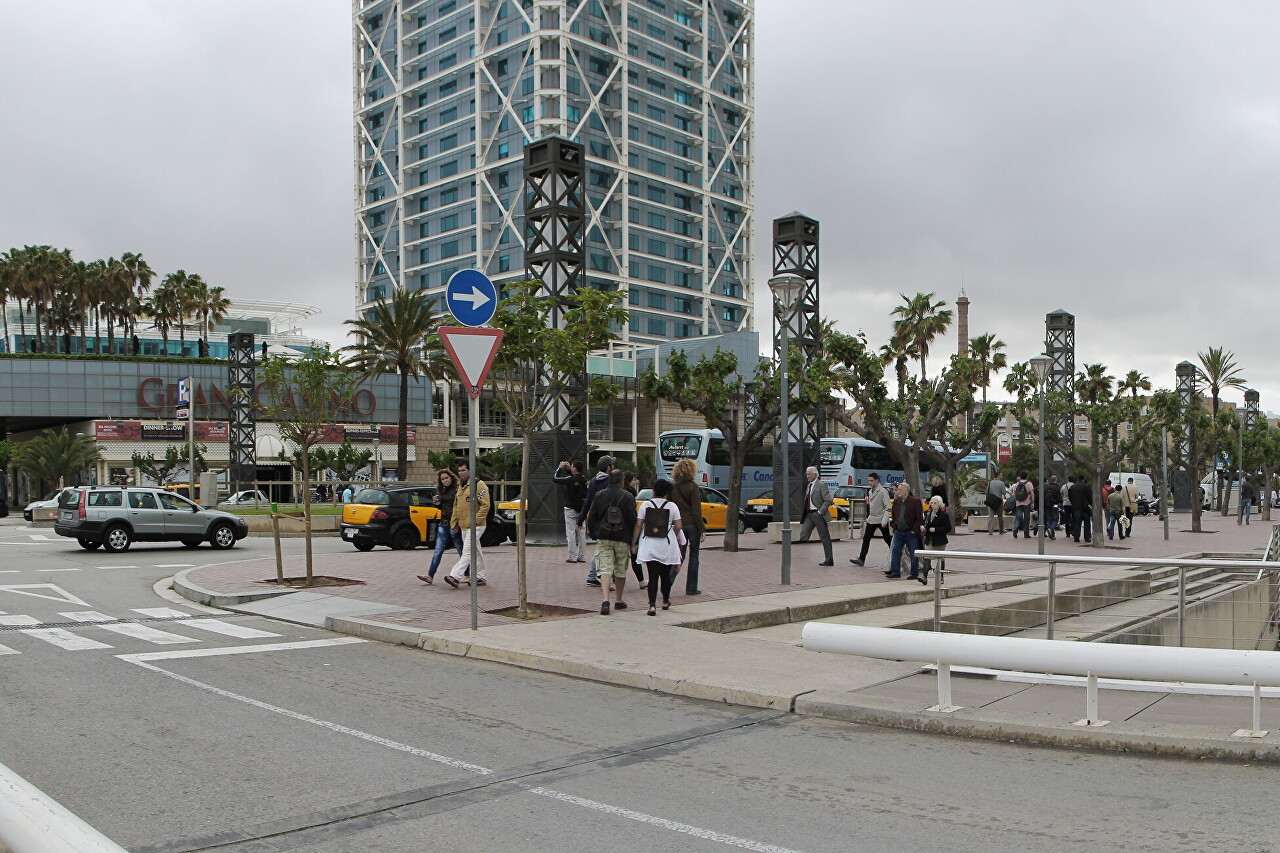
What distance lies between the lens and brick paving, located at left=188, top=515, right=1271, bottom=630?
13.0 metres

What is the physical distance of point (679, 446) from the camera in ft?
143

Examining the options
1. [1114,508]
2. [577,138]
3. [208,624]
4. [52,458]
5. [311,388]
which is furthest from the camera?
[577,138]

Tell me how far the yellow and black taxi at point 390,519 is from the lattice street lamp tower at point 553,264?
243cm

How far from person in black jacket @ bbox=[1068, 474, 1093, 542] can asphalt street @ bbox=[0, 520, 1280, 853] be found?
2234cm

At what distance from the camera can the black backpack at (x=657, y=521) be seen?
1211cm

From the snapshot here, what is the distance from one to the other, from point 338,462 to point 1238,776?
51.6m

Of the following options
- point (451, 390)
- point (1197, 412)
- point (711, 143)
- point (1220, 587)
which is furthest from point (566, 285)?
point (711, 143)

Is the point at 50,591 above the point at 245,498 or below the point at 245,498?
above

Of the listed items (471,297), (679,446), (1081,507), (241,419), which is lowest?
(1081,507)

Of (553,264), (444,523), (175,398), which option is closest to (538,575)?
(444,523)

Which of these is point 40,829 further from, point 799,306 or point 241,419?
point 241,419

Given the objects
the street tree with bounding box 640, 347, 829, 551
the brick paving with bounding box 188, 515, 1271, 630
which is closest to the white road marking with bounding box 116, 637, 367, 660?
the brick paving with bounding box 188, 515, 1271, 630

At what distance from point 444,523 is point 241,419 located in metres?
46.4

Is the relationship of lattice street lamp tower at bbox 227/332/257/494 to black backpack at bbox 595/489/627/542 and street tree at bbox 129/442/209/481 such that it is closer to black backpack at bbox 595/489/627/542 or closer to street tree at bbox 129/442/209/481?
street tree at bbox 129/442/209/481
